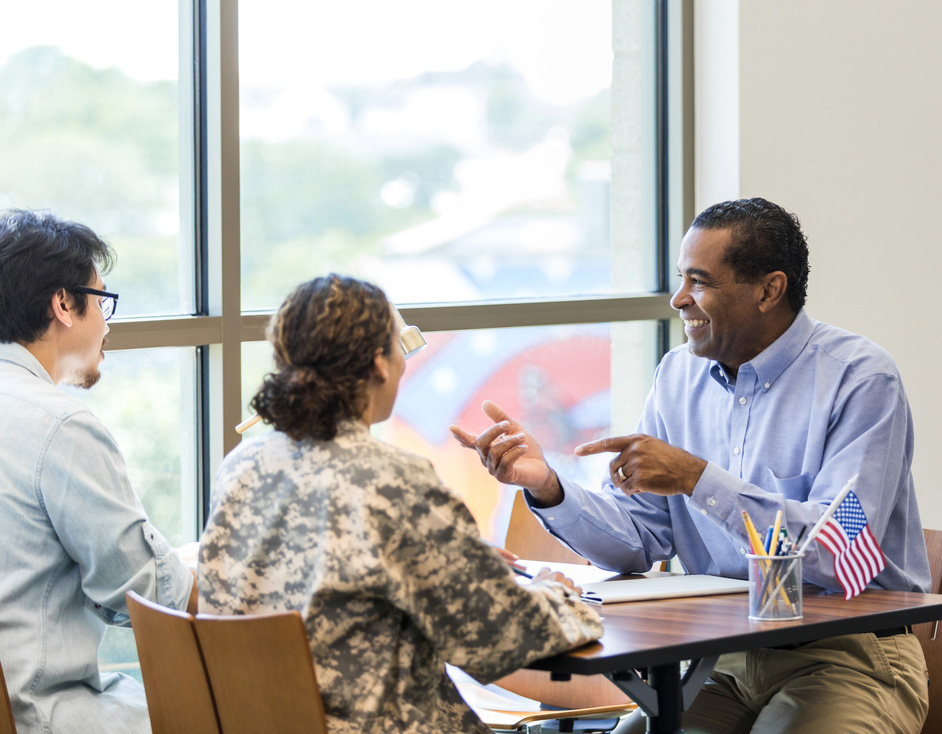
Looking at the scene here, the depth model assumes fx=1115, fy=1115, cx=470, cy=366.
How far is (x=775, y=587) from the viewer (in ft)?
5.91

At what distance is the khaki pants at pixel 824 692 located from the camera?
2.07 m

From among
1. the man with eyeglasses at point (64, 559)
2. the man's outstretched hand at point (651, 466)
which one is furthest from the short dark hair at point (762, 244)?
the man with eyeglasses at point (64, 559)

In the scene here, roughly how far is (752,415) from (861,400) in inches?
10.4

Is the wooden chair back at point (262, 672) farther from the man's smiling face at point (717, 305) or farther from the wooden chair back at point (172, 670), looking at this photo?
the man's smiling face at point (717, 305)

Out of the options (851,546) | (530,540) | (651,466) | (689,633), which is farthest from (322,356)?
(530,540)

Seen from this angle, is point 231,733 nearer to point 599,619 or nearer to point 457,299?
point 599,619

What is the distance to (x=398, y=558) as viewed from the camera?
155 centimetres

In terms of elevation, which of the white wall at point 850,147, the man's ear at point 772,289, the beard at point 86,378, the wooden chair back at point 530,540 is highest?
the white wall at point 850,147

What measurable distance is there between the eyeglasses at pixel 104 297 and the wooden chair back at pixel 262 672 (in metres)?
0.89

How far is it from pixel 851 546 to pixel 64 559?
4.56 feet

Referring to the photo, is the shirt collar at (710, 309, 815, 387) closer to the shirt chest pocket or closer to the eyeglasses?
the shirt chest pocket

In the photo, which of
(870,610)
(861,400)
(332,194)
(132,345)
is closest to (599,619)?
(870,610)

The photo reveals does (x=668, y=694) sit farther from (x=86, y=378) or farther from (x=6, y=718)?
(x=86, y=378)

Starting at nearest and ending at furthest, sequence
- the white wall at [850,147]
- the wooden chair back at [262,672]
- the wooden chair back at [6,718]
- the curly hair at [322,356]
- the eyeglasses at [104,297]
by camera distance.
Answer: the wooden chair back at [262,672], the curly hair at [322,356], the wooden chair back at [6,718], the eyeglasses at [104,297], the white wall at [850,147]
